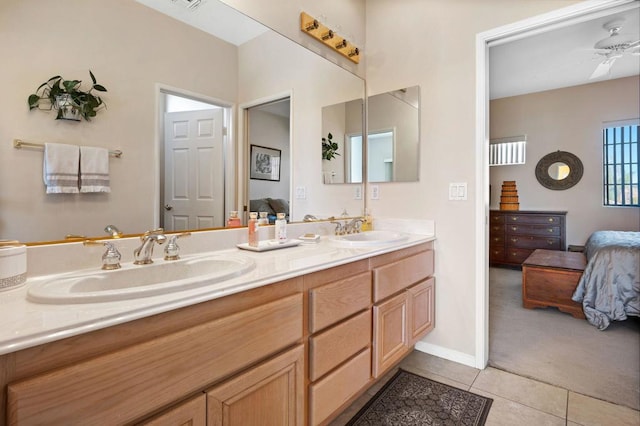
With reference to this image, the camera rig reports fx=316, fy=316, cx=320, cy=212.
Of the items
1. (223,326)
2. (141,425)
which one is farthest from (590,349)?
(141,425)

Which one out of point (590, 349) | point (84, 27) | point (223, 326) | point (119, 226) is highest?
point (84, 27)

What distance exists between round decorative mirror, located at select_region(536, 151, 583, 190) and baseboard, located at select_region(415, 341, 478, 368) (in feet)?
13.2

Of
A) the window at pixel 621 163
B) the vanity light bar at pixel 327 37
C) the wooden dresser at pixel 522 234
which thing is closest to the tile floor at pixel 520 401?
the vanity light bar at pixel 327 37

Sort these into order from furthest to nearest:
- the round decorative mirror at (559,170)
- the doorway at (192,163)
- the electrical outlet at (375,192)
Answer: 1. the round decorative mirror at (559,170)
2. the electrical outlet at (375,192)
3. the doorway at (192,163)

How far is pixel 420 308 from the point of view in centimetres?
197

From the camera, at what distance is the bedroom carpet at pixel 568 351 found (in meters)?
1.85

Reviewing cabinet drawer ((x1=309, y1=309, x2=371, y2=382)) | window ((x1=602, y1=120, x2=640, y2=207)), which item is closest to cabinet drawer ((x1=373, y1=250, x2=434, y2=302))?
cabinet drawer ((x1=309, y1=309, x2=371, y2=382))

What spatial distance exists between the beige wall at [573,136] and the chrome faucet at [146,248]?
5.45 m

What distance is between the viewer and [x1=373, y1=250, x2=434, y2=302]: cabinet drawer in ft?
5.17

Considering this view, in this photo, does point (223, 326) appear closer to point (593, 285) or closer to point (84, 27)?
point (84, 27)

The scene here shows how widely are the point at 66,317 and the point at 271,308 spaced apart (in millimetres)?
530

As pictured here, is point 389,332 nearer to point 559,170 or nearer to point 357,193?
point 357,193

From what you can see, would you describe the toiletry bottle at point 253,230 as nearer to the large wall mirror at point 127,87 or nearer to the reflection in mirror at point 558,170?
the large wall mirror at point 127,87

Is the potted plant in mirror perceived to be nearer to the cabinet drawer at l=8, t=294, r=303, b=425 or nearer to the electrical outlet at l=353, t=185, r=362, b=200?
the cabinet drawer at l=8, t=294, r=303, b=425
